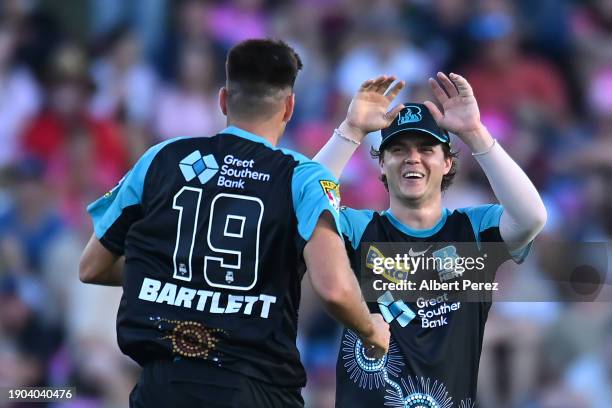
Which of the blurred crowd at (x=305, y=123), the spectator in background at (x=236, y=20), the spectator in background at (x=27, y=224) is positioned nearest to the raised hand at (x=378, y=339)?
the blurred crowd at (x=305, y=123)

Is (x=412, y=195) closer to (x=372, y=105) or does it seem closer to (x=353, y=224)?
(x=353, y=224)

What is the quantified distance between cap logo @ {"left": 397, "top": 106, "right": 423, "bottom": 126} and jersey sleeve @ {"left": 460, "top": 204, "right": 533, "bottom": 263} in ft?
1.61

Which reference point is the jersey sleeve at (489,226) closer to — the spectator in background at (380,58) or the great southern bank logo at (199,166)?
the great southern bank logo at (199,166)

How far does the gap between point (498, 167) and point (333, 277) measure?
1.13 meters

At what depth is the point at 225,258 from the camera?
14.5 feet

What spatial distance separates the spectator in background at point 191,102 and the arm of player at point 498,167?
5721mm

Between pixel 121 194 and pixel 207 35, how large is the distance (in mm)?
6718

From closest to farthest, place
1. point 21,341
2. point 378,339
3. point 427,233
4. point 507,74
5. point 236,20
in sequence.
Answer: point 378,339 < point 427,233 < point 21,341 < point 507,74 < point 236,20

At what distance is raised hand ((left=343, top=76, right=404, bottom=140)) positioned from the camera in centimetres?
546

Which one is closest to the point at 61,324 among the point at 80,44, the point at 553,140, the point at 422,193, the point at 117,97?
the point at 117,97

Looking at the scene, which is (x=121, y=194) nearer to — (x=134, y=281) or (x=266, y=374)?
(x=134, y=281)

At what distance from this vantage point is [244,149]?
461 cm

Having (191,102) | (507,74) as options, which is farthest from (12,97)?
(507,74)

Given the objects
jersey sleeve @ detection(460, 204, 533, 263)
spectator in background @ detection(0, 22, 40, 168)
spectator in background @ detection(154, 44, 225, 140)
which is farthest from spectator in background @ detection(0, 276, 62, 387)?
jersey sleeve @ detection(460, 204, 533, 263)
